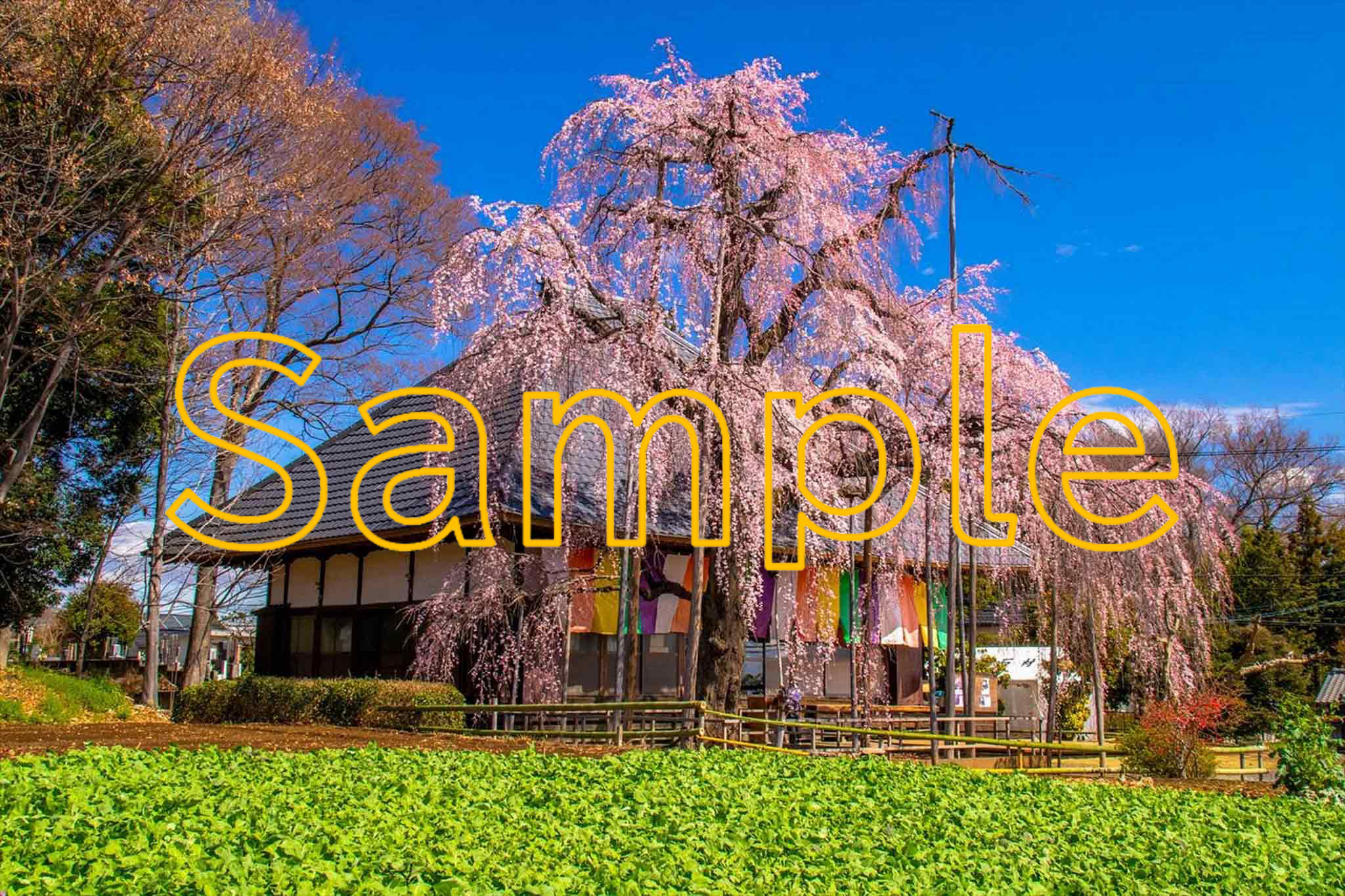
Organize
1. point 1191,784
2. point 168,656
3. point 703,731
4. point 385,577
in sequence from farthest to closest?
point 168,656 < point 385,577 < point 1191,784 < point 703,731

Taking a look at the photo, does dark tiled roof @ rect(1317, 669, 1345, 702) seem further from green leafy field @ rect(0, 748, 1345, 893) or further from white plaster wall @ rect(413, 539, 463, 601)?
green leafy field @ rect(0, 748, 1345, 893)

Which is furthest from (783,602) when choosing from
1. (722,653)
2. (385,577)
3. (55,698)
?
(55,698)

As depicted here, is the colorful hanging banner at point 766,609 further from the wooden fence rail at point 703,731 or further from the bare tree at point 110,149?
the bare tree at point 110,149

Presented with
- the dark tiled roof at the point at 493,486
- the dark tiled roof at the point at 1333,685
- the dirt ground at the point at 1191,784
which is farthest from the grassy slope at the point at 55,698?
the dark tiled roof at the point at 1333,685

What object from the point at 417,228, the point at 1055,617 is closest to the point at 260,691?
the point at 417,228

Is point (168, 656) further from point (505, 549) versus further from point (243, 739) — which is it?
point (243, 739)

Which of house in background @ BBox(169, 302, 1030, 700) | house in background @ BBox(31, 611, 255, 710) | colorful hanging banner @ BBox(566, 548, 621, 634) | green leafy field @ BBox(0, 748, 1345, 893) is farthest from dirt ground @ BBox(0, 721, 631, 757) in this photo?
house in background @ BBox(31, 611, 255, 710)

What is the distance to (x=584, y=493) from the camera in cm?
1884

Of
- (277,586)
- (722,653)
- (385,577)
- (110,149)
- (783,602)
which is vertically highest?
(110,149)

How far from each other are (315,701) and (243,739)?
18.5 feet

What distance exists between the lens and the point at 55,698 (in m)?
20.0

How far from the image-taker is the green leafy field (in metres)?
5.79

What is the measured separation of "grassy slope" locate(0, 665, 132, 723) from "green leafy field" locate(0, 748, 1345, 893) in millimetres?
9957

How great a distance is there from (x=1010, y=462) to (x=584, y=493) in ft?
22.0
